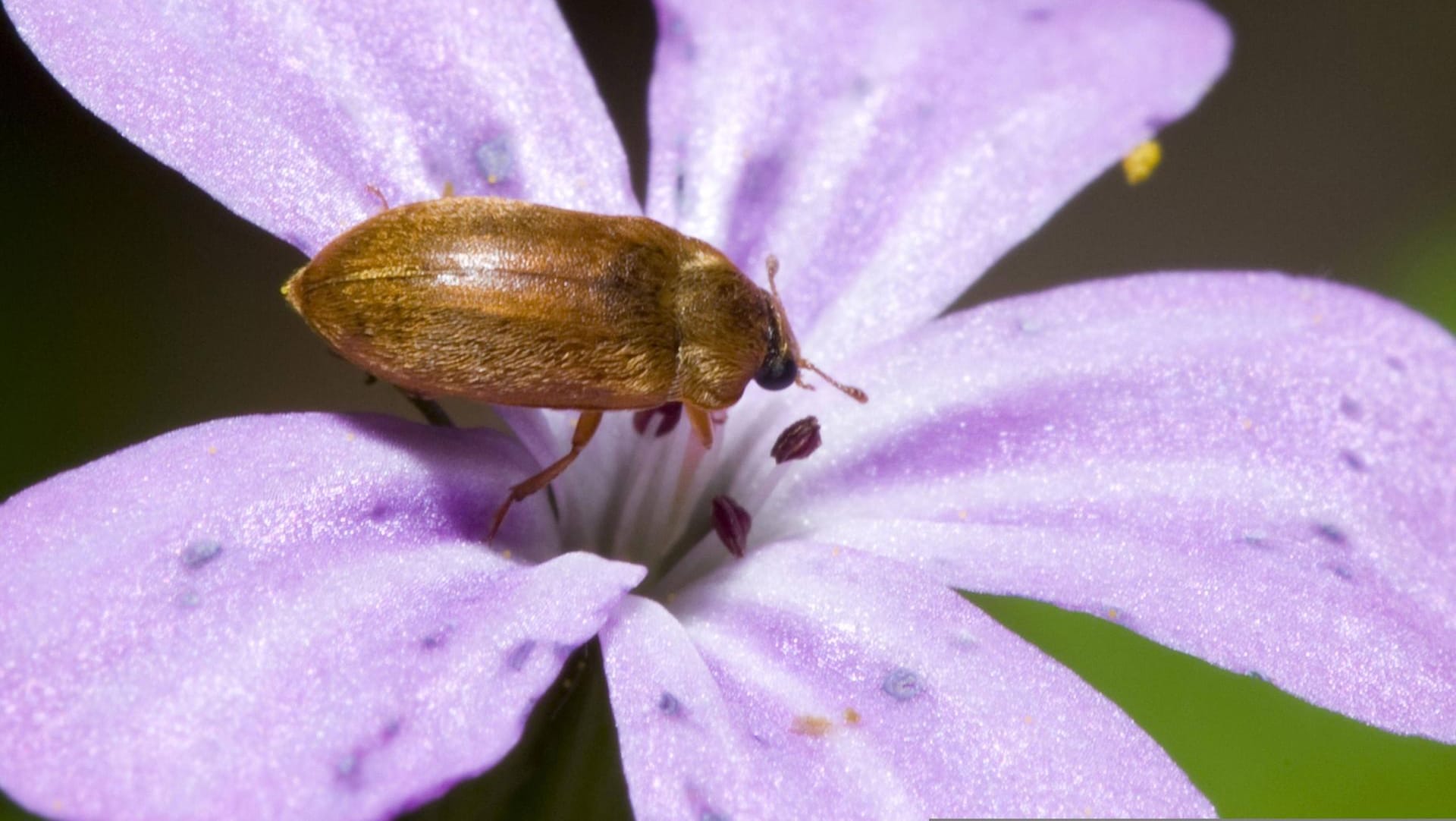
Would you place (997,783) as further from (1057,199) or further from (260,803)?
(1057,199)

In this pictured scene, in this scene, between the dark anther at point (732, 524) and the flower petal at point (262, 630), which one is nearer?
the flower petal at point (262, 630)

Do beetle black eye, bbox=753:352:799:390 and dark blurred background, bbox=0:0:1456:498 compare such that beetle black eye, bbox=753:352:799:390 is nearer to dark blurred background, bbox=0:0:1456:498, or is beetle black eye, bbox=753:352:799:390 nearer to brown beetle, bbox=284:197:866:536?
brown beetle, bbox=284:197:866:536

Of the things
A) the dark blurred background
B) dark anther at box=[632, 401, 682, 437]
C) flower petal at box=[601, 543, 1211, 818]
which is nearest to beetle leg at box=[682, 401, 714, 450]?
dark anther at box=[632, 401, 682, 437]

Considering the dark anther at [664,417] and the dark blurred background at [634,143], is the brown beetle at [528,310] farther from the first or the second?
the dark blurred background at [634,143]

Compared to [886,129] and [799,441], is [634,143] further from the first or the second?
[799,441]

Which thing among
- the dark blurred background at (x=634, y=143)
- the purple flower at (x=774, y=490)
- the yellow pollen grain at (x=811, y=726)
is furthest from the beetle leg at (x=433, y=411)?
the dark blurred background at (x=634, y=143)

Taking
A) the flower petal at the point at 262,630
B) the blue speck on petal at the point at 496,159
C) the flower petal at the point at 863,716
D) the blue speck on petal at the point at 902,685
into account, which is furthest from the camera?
the blue speck on petal at the point at 496,159

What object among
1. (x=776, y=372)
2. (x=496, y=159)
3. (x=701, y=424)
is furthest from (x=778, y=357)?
(x=496, y=159)
